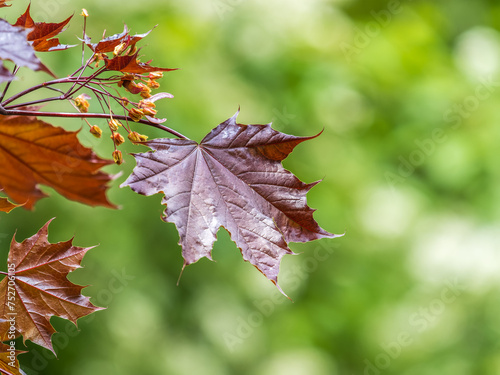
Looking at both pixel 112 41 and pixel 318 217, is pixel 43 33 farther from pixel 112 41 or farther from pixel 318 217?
pixel 318 217

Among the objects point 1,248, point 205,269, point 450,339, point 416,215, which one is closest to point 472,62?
point 416,215

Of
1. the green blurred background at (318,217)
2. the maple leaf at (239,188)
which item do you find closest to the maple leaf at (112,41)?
the maple leaf at (239,188)

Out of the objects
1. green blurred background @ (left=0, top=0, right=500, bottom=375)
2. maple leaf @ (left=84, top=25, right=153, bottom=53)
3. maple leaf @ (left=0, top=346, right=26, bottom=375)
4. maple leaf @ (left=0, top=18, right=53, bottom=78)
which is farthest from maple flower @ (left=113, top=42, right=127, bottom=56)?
green blurred background @ (left=0, top=0, right=500, bottom=375)

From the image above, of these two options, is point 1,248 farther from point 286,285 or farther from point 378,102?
point 378,102

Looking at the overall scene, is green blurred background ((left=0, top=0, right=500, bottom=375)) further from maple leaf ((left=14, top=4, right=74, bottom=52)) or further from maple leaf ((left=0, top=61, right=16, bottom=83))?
maple leaf ((left=0, top=61, right=16, bottom=83))

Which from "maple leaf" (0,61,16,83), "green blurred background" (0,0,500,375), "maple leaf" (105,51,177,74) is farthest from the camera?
"green blurred background" (0,0,500,375)

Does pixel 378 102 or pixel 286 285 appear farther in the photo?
pixel 378 102
